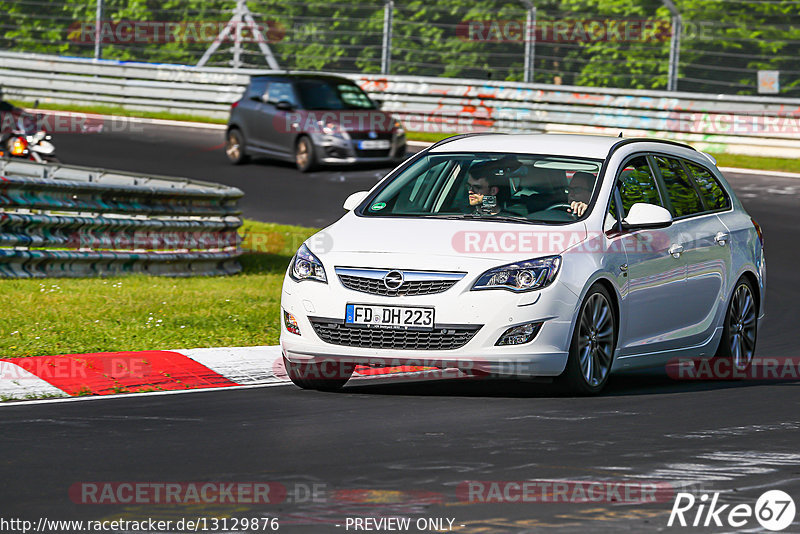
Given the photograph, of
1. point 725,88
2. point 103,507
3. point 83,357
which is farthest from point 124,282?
point 725,88

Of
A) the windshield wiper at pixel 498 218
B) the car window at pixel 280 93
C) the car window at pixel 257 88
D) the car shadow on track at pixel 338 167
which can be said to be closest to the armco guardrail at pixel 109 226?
the windshield wiper at pixel 498 218

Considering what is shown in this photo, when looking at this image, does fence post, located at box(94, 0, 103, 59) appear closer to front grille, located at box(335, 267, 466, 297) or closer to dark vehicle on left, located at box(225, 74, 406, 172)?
dark vehicle on left, located at box(225, 74, 406, 172)

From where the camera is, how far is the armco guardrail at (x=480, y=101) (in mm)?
28703

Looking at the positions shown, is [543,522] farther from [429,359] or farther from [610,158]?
[610,158]

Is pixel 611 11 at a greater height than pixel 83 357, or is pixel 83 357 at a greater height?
pixel 611 11

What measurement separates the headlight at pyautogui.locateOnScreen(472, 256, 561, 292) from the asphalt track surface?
71 cm

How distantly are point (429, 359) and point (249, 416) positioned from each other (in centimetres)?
115

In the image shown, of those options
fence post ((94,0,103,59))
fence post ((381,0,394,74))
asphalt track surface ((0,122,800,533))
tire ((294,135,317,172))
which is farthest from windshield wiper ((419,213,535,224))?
fence post ((94,0,103,59))

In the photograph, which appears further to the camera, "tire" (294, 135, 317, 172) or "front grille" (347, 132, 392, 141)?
"tire" (294, 135, 317, 172)

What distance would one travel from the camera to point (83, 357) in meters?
10.4

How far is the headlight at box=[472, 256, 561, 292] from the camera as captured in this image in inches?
361

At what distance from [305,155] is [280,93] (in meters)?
1.67

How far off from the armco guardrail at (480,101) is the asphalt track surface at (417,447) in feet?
59.9

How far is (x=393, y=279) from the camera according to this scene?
30.3ft
